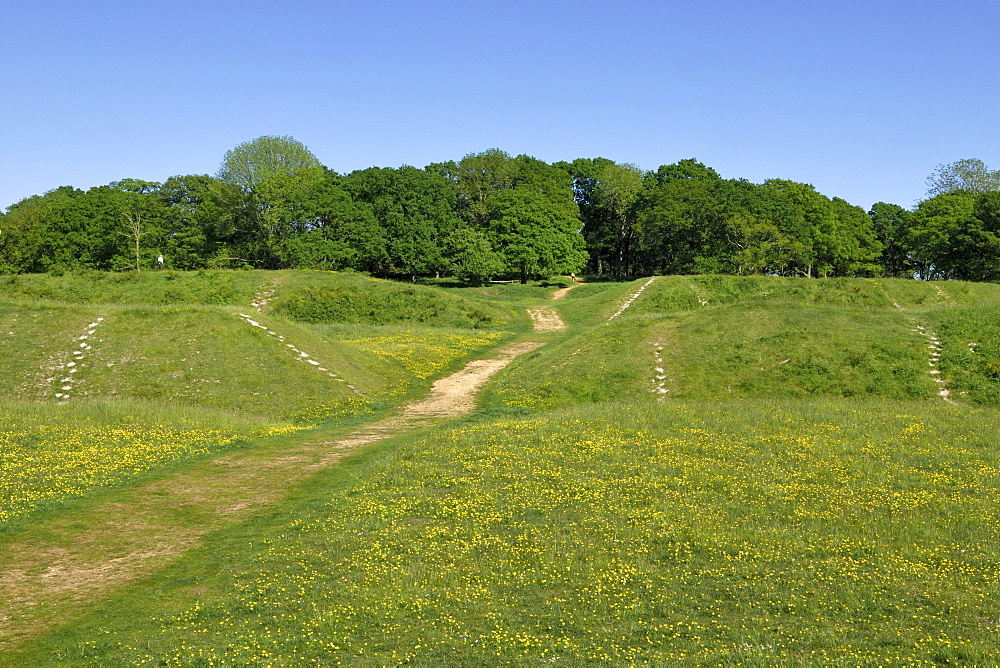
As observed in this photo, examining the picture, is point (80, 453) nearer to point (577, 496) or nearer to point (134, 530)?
point (134, 530)

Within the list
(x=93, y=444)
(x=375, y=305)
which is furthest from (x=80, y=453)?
(x=375, y=305)

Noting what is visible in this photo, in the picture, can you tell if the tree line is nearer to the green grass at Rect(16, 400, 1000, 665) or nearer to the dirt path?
the dirt path

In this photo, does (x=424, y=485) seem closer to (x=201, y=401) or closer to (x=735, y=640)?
(x=735, y=640)

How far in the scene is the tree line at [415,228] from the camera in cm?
9850

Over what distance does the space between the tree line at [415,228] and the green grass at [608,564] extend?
77914 millimetres

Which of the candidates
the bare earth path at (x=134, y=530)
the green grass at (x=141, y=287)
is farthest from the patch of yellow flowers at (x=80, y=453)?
the green grass at (x=141, y=287)

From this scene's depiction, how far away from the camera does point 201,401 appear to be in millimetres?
35062

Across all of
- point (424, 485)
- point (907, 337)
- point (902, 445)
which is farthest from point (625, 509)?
point (907, 337)

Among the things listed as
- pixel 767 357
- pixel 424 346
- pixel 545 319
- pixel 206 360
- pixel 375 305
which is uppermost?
pixel 375 305

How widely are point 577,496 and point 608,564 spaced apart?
4660mm

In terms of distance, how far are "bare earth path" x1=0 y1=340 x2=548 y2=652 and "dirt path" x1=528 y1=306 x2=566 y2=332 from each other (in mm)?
45040

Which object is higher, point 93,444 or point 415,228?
point 415,228

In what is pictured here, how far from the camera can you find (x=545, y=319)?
76.8 meters

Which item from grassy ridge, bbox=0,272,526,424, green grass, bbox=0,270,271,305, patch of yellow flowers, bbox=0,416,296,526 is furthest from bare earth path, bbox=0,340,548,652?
green grass, bbox=0,270,271,305
